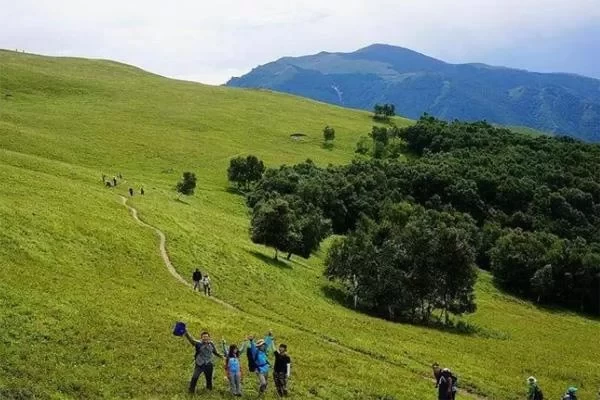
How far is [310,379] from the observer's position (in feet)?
A: 112

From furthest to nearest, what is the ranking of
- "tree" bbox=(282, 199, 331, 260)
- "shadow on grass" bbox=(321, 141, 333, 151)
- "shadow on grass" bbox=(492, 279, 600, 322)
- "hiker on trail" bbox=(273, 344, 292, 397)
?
"shadow on grass" bbox=(321, 141, 333, 151) < "shadow on grass" bbox=(492, 279, 600, 322) < "tree" bbox=(282, 199, 331, 260) < "hiker on trail" bbox=(273, 344, 292, 397)

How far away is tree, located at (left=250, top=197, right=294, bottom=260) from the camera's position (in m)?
80.4

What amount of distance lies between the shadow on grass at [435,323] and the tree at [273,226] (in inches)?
339

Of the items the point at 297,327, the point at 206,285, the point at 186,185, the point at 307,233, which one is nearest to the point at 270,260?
the point at 307,233

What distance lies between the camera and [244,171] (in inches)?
5418

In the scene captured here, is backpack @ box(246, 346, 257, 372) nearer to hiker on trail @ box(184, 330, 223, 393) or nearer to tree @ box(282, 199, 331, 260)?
hiker on trail @ box(184, 330, 223, 393)

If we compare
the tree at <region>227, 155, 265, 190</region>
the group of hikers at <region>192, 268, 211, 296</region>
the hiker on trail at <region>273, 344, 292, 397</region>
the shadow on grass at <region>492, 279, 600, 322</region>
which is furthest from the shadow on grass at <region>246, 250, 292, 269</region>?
the tree at <region>227, 155, 265, 190</region>

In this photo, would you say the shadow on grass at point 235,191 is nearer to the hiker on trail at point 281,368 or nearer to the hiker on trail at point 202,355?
the hiker on trail at point 281,368

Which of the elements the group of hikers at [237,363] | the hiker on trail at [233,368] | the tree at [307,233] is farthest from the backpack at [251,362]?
the tree at [307,233]

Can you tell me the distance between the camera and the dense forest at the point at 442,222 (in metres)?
78.2

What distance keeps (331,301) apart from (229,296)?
20.2 m

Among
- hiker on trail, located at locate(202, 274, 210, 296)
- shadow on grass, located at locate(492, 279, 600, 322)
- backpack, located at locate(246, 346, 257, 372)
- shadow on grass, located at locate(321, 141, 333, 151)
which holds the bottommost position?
shadow on grass, located at locate(492, 279, 600, 322)

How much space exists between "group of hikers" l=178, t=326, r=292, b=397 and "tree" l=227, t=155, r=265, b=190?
354 ft

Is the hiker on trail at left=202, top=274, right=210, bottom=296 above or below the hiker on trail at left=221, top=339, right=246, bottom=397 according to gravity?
below
